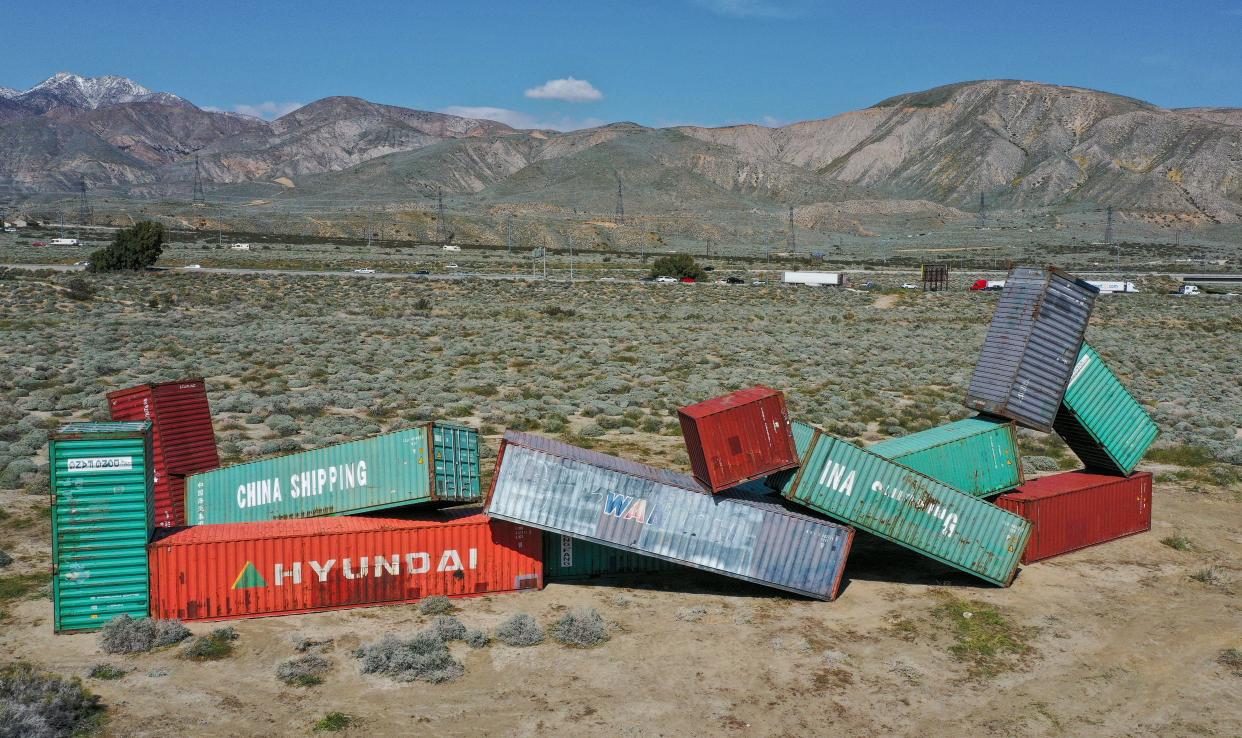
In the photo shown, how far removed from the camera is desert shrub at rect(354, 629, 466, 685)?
1548 centimetres

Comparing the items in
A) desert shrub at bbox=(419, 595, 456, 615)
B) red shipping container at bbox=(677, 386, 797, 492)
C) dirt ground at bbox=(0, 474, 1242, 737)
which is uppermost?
red shipping container at bbox=(677, 386, 797, 492)

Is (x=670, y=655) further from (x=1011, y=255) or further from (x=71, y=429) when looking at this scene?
(x=1011, y=255)

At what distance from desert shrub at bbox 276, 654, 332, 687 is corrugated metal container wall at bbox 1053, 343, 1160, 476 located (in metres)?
19.4

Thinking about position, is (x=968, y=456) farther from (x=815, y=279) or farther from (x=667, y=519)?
(x=815, y=279)

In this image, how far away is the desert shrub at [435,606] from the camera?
18312 mm

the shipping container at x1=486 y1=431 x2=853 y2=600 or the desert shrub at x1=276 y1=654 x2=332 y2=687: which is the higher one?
the shipping container at x1=486 y1=431 x2=853 y2=600

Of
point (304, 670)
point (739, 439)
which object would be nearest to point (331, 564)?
point (304, 670)

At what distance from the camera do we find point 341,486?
1988 centimetres

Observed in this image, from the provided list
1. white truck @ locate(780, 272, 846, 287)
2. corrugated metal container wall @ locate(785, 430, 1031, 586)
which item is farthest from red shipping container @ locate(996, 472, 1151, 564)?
white truck @ locate(780, 272, 846, 287)

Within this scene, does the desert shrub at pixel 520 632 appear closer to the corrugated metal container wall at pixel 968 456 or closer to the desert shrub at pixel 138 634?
the desert shrub at pixel 138 634

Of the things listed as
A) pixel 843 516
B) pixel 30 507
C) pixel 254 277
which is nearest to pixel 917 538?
pixel 843 516

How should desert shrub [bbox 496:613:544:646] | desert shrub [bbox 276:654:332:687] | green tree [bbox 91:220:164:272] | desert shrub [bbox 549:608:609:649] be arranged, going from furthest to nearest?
green tree [bbox 91:220:164:272]
desert shrub [bbox 549:608:609:649]
desert shrub [bbox 496:613:544:646]
desert shrub [bbox 276:654:332:687]

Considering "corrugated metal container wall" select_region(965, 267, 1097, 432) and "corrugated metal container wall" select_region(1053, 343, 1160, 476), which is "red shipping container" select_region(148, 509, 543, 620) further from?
"corrugated metal container wall" select_region(1053, 343, 1160, 476)

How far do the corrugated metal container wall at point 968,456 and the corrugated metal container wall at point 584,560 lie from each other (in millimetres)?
6361
